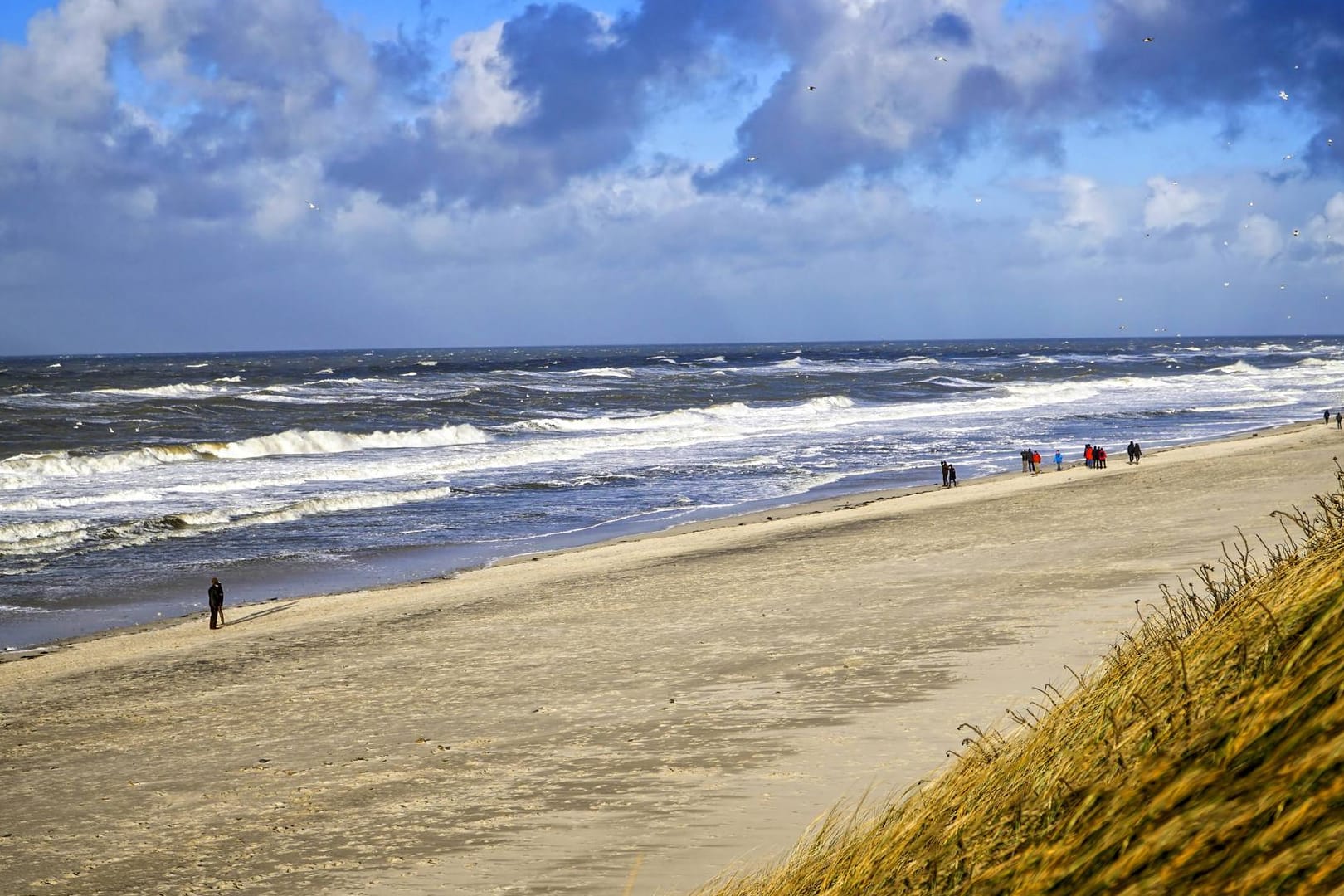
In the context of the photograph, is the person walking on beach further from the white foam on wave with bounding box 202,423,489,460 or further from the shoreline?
the white foam on wave with bounding box 202,423,489,460

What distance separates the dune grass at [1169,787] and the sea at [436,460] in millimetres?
16588

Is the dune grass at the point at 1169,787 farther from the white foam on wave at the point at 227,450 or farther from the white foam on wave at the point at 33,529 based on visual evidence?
the white foam on wave at the point at 227,450

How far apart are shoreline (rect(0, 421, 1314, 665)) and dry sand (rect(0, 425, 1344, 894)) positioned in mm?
438

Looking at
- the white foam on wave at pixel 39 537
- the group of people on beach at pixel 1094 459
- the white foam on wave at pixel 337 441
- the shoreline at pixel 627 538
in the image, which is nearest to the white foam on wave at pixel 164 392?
the white foam on wave at pixel 337 441

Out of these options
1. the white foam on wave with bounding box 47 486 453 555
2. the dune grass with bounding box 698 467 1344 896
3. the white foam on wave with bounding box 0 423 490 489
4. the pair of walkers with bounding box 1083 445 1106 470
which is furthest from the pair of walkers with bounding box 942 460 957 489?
the dune grass with bounding box 698 467 1344 896

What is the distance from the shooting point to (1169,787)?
2.72m

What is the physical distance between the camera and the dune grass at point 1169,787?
7.84ft

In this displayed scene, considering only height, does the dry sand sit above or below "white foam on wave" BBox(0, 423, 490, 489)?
below

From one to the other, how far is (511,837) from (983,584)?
387 inches

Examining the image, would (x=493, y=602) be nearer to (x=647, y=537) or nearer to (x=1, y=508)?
(x=647, y=537)

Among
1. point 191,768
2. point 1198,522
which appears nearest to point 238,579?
point 191,768

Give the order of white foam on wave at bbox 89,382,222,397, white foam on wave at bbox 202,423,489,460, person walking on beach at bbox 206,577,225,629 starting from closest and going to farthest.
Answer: person walking on beach at bbox 206,577,225,629 < white foam on wave at bbox 202,423,489,460 < white foam on wave at bbox 89,382,222,397

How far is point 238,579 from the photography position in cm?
2133

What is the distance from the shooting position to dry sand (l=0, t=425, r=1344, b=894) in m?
8.09
